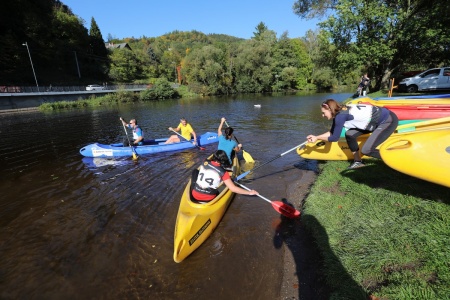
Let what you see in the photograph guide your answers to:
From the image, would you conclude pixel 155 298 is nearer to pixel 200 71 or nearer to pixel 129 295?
pixel 129 295

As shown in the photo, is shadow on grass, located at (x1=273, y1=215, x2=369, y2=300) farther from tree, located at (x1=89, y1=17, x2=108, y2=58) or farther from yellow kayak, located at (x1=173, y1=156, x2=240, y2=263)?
tree, located at (x1=89, y1=17, x2=108, y2=58)

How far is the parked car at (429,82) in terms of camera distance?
50.4ft

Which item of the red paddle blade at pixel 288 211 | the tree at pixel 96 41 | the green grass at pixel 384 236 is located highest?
the tree at pixel 96 41

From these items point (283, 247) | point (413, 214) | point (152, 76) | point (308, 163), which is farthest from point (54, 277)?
point (152, 76)

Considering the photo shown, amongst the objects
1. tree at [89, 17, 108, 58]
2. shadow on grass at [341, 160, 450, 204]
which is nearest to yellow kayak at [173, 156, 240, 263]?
shadow on grass at [341, 160, 450, 204]

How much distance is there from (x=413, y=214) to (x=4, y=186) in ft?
38.4

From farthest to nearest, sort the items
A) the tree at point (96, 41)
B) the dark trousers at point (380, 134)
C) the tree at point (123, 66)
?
1. the tree at point (96, 41)
2. the tree at point (123, 66)
3. the dark trousers at point (380, 134)

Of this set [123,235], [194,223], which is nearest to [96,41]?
[123,235]

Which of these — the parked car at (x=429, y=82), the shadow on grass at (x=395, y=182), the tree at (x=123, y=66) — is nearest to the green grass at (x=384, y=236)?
the shadow on grass at (x=395, y=182)

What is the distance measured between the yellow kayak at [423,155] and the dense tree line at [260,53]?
57.6 feet

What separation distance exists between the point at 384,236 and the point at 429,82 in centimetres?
1745

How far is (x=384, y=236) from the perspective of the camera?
3871 millimetres

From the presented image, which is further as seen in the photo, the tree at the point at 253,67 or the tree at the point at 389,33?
the tree at the point at 253,67

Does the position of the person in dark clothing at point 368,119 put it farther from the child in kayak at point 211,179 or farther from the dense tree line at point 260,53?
the dense tree line at point 260,53
